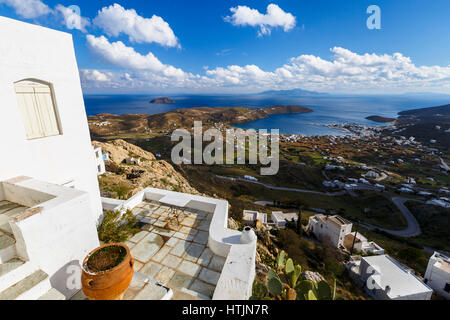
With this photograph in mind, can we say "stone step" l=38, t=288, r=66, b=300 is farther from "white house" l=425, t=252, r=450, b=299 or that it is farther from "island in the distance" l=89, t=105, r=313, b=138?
"island in the distance" l=89, t=105, r=313, b=138

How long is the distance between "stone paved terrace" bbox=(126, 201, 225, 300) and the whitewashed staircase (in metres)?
1.43

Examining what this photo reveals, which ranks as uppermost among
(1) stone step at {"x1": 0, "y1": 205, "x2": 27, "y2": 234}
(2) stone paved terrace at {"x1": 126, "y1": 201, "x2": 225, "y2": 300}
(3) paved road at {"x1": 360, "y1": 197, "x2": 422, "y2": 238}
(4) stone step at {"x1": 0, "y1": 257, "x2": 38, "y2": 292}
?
(1) stone step at {"x1": 0, "y1": 205, "x2": 27, "y2": 234}

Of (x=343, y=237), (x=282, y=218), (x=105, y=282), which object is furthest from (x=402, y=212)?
(x=105, y=282)

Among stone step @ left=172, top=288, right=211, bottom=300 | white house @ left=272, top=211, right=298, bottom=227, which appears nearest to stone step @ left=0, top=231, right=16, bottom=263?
stone step @ left=172, top=288, right=211, bottom=300

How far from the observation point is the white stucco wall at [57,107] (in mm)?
3336

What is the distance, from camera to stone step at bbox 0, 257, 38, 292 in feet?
8.06

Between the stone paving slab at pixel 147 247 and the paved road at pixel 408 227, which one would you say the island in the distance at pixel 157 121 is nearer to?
the paved road at pixel 408 227

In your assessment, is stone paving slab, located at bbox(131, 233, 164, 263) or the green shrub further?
the green shrub

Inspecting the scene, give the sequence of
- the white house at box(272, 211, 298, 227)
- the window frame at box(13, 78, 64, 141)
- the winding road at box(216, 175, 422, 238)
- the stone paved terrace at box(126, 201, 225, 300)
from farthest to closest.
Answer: the winding road at box(216, 175, 422, 238) → the white house at box(272, 211, 298, 227) → the stone paved terrace at box(126, 201, 225, 300) → the window frame at box(13, 78, 64, 141)

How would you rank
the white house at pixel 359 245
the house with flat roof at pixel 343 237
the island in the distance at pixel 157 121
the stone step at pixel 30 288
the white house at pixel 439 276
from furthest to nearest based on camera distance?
the island in the distance at pixel 157 121
the white house at pixel 359 245
the house with flat roof at pixel 343 237
the white house at pixel 439 276
the stone step at pixel 30 288

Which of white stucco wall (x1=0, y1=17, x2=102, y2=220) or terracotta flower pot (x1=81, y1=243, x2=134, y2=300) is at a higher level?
white stucco wall (x1=0, y1=17, x2=102, y2=220)

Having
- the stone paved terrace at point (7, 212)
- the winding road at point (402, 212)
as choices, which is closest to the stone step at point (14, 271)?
the stone paved terrace at point (7, 212)

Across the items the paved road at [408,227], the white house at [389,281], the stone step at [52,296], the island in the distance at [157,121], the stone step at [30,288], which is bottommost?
the paved road at [408,227]
